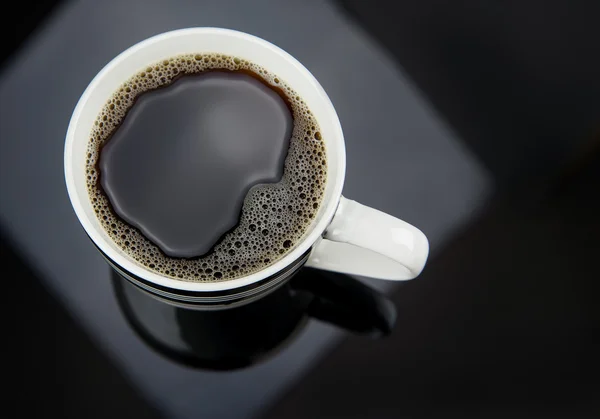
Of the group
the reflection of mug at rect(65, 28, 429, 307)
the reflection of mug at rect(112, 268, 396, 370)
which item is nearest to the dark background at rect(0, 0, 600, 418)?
the reflection of mug at rect(112, 268, 396, 370)

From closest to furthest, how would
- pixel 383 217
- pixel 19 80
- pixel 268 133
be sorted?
1. pixel 383 217
2. pixel 268 133
3. pixel 19 80

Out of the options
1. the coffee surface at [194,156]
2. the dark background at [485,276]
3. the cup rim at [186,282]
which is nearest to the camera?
the cup rim at [186,282]

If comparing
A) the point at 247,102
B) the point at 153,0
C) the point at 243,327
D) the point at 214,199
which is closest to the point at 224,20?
the point at 153,0

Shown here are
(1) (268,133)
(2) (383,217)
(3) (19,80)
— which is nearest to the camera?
(2) (383,217)

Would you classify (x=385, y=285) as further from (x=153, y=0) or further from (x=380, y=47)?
(x=153, y=0)

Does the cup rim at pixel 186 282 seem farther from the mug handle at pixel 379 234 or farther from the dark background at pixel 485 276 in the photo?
the dark background at pixel 485 276

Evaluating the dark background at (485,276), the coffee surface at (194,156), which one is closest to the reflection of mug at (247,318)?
the dark background at (485,276)

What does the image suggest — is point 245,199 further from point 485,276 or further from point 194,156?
point 485,276

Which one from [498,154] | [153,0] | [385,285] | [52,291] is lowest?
[52,291]
